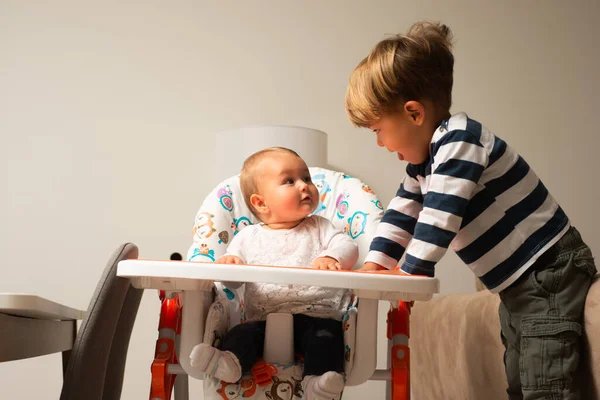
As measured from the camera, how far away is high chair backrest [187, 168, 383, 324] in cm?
158

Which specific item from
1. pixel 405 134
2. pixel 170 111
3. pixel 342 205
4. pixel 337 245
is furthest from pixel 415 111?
pixel 170 111

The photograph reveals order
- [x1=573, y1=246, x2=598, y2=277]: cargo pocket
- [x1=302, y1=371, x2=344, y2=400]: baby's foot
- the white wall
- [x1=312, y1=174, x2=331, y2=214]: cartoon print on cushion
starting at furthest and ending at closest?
the white wall → [x1=312, y1=174, x2=331, y2=214]: cartoon print on cushion → [x1=573, y1=246, x2=598, y2=277]: cargo pocket → [x1=302, y1=371, x2=344, y2=400]: baby's foot

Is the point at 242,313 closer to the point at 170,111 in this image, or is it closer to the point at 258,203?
the point at 258,203

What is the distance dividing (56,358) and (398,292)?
204cm

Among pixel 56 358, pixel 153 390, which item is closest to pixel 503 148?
pixel 153 390

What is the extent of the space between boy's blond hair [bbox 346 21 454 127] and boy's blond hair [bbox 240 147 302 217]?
295mm

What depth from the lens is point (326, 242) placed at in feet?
4.87

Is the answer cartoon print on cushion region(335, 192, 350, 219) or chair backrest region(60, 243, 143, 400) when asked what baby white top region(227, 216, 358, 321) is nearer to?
cartoon print on cushion region(335, 192, 350, 219)

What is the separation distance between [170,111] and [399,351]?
183 cm

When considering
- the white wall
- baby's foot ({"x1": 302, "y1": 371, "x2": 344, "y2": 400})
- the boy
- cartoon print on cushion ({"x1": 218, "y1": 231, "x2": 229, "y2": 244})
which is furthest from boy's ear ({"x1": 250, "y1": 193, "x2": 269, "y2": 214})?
the white wall

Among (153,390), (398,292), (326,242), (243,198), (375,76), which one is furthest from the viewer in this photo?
(243,198)

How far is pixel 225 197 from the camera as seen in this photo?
5.51 ft

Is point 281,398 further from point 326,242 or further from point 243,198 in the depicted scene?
point 243,198

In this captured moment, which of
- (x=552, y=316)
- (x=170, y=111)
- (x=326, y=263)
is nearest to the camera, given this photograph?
(x=552, y=316)
